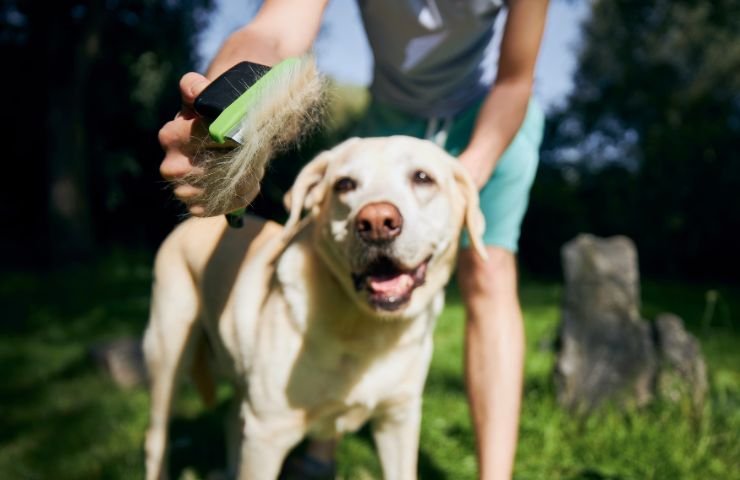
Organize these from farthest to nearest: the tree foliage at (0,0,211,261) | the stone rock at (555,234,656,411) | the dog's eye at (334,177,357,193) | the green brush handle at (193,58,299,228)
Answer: the tree foliage at (0,0,211,261)
the stone rock at (555,234,656,411)
the dog's eye at (334,177,357,193)
the green brush handle at (193,58,299,228)

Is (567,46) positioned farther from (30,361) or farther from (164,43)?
(30,361)

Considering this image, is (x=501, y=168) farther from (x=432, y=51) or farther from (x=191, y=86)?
(x=191, y=86)

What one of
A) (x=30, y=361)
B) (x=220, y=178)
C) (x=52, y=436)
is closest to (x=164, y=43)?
(x=30, y=361)

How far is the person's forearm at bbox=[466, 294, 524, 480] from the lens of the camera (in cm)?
219

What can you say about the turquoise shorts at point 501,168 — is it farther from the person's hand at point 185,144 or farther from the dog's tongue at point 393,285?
the person's hand at point 185,144

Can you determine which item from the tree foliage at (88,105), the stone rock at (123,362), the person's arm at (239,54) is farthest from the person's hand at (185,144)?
the tree foliage at (88,105)

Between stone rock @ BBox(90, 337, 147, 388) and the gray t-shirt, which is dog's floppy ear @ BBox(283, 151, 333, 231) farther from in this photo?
stone rock @ BBox(90, 337, 147, 388)

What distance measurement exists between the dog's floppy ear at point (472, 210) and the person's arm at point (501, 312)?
0.20 ft

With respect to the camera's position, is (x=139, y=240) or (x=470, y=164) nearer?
(x=470, y=164)

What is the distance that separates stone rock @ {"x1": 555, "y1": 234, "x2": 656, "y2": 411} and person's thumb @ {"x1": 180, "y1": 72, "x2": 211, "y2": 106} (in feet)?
→ 8.96

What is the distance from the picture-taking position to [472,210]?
2.04m

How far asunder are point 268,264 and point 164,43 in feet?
35.8

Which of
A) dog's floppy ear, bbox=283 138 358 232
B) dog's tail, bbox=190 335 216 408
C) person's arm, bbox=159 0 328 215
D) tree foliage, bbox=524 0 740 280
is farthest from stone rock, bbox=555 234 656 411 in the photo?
tree foliage, bbox=524 0 740 280

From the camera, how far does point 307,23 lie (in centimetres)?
159
